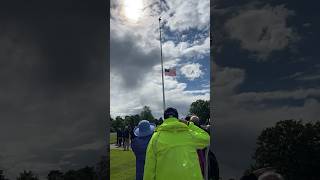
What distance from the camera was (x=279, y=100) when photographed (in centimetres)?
1413

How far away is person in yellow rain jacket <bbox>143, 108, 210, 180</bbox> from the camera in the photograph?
483cm

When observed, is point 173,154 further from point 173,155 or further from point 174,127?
point 174,127

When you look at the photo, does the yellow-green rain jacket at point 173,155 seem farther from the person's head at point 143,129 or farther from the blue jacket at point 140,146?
the blue jacket at point 140,146

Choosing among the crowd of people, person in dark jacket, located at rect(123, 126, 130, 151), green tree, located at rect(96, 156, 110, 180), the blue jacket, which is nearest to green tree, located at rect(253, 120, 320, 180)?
green tree, located at rect(96, 156, 110, 180)

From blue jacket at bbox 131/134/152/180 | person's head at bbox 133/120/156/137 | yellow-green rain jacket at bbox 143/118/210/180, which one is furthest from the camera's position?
blue jacket at bbox 131/134/152/180

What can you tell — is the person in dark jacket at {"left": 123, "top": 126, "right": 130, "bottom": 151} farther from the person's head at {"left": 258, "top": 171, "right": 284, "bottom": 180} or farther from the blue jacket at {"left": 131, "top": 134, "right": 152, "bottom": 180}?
the person's head at {"left": 258, "top": 171, "right": 284, "bottom": 180}

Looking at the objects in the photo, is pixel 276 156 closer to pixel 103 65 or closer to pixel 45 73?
pixel 103 65

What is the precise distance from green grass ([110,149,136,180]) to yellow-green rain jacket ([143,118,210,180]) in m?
14.4

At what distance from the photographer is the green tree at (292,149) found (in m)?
13.3

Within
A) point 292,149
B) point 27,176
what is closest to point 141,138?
point 27,176

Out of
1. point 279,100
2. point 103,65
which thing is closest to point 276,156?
point 279,100

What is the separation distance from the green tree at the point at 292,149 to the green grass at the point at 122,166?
6.55m

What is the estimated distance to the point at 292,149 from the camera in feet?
46.0

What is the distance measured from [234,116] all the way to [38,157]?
18.3 ft
